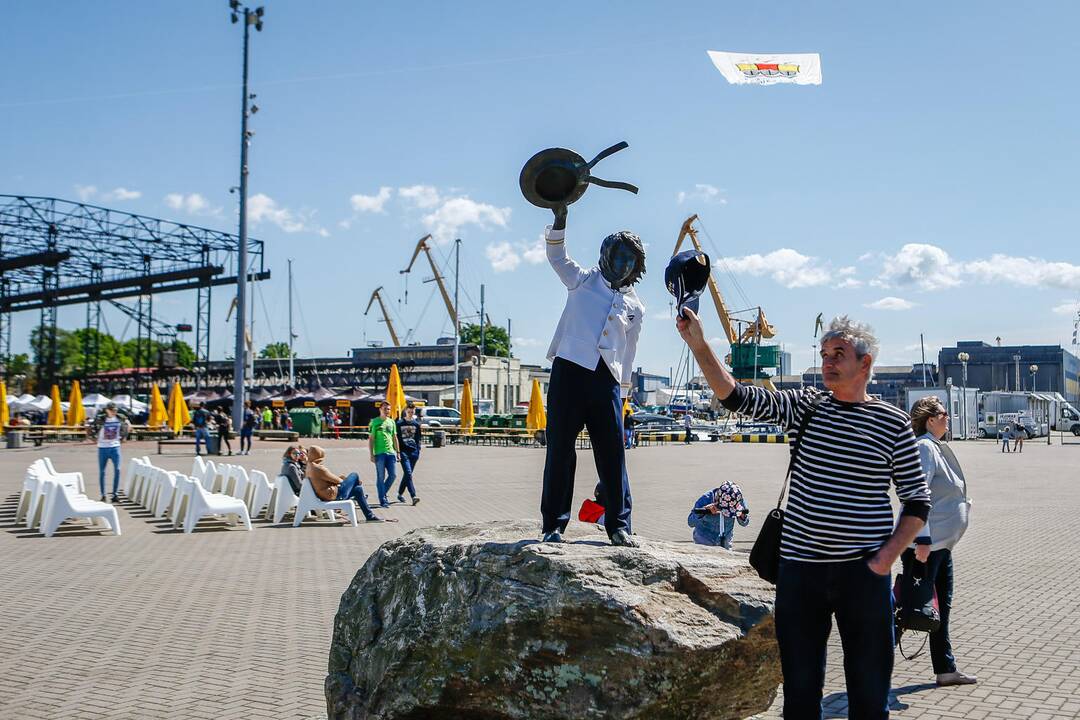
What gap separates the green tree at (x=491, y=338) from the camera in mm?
115875

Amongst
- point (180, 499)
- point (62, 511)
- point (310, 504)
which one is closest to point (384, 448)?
point (310, 504)

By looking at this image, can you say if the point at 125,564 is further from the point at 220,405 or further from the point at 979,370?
the point at 979,370

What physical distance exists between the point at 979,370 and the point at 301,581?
126m

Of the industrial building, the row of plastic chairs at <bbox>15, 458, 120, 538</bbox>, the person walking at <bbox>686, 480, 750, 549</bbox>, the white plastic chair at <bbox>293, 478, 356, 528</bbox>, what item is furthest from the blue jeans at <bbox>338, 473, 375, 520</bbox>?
the industrial building

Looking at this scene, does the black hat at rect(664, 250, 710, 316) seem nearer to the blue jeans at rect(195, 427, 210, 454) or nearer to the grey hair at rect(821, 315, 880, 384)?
the grey hair at rect(821, 315, 880, 384)

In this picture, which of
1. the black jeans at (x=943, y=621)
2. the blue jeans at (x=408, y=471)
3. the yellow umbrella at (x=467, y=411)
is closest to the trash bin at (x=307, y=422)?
the yellow umbrella at (x=467, y=411)

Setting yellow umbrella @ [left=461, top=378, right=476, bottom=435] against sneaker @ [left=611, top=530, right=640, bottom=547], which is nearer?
sneaker @ [left=611, top=530, right=640, bottom=547]

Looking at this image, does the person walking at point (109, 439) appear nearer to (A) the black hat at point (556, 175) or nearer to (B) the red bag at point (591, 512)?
(B) the red bag at point (591, 512)

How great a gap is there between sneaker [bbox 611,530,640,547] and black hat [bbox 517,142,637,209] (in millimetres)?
1864

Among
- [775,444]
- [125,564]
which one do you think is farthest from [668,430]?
[125,564]

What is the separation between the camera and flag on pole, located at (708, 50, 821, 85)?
220 inches

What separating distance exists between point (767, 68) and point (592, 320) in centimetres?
186

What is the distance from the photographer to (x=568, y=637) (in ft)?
A: 14.5

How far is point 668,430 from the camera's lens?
5784 centimetres
